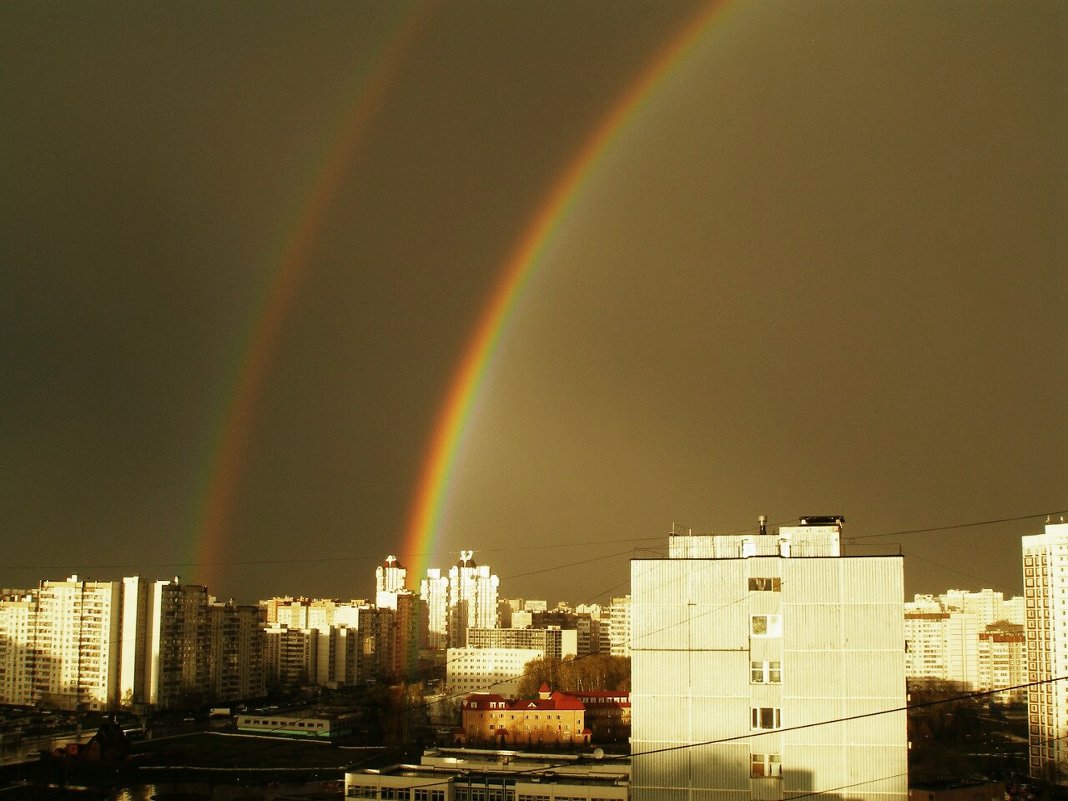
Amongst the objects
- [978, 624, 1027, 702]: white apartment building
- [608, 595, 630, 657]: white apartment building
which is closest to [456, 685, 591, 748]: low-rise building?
[978, 624, 1027, 702]: white apartment building

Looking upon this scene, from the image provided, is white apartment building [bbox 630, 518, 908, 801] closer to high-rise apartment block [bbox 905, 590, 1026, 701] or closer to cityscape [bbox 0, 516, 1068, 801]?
cityscape [bbox 0, 516, 1068, 801]

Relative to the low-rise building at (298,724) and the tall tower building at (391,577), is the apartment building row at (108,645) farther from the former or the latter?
the tall tower building at (391,577)

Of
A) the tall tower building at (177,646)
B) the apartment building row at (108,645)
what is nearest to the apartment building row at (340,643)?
the tall tower building at (177,646)

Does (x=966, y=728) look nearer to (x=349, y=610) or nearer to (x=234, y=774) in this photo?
(x=234, y=774)

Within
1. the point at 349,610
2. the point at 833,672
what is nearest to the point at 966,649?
the point at 349,610

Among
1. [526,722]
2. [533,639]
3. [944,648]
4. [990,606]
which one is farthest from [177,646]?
[990,606]

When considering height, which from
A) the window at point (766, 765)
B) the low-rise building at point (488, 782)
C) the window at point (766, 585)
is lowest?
the low-rise building at point (488, 782)
